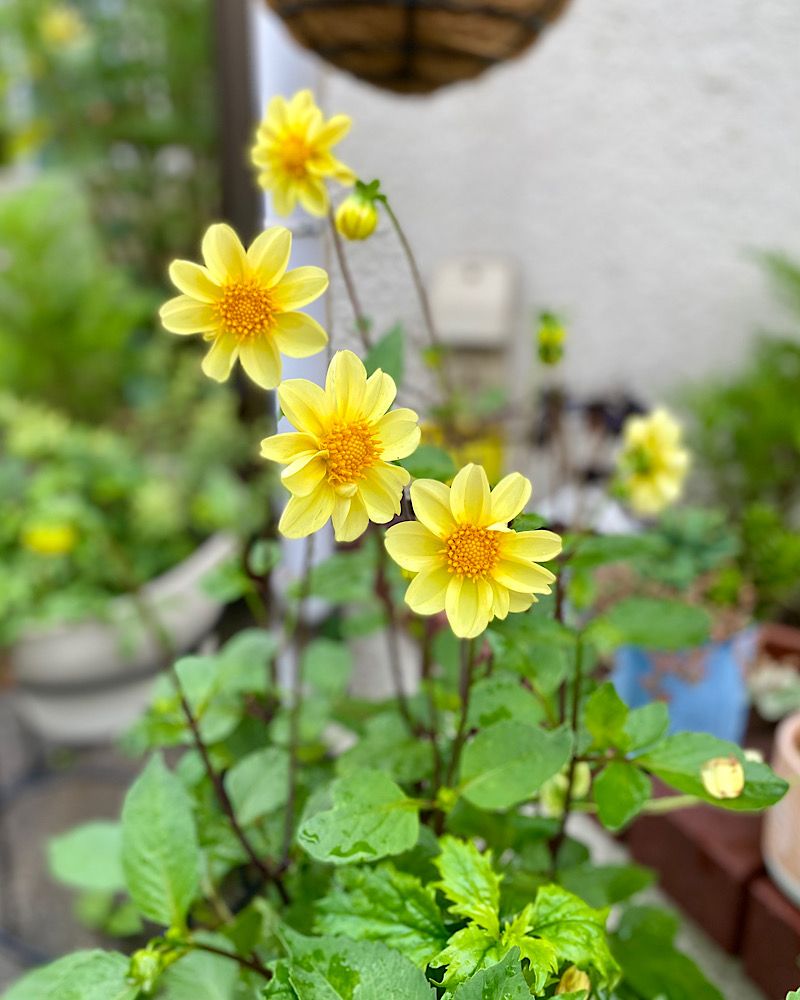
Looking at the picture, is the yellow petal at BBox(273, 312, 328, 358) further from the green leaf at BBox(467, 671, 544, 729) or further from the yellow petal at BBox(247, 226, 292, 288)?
the green leaf at BBox(467, 671, 544, 729)

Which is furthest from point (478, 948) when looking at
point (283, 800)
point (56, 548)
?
point (56, 548)

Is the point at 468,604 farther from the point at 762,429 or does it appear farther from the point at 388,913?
the point at 762,429

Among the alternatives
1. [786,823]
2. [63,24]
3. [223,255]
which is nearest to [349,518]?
[223,255]

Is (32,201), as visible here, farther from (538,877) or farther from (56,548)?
(538,877)

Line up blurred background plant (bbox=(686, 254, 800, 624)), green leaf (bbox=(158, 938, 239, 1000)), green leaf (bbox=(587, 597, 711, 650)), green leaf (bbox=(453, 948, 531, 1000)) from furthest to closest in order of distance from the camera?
blurred background plant (bbox=(686, 254, 800, 624)), green leaf (bbox=(587, 597, 711, 650)), green leaf (bbox=(158, 938, 239, 1000)), green leaf (bbox=(453, 948, 531, 1000))

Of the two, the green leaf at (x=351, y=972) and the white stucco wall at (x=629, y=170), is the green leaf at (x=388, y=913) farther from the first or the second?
the white stucco wall at (x=629, y=170)

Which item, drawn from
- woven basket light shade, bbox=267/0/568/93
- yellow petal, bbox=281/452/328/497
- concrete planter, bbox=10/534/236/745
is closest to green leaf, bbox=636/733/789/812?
yellow petal, bbox=281/452/328/497
